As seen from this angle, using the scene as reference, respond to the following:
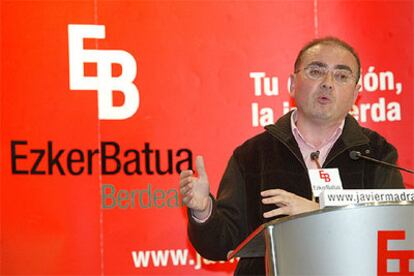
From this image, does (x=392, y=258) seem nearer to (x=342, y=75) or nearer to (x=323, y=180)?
(x=323, y=180)

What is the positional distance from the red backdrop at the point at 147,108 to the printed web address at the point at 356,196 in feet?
6.76

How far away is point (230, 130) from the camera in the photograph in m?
4.16

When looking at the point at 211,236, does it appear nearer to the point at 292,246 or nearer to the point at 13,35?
the point at 292,246

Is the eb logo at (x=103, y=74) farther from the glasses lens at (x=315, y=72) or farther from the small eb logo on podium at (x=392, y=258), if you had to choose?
the small eb logo on podium at (x=392, y=258)

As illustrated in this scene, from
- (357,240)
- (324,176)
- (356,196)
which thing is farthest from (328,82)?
(357,240)

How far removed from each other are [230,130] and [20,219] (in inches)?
50.9

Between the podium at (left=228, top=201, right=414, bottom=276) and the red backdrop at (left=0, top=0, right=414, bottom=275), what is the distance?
228 cm

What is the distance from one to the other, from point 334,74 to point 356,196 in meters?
1.10

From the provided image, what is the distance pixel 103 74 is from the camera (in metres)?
4.00

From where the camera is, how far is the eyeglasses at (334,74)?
3053 millimetres

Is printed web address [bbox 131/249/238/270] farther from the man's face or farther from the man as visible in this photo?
the man's face

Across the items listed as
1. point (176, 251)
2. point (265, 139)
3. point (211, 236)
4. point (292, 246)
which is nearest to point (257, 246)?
point (292, 246)

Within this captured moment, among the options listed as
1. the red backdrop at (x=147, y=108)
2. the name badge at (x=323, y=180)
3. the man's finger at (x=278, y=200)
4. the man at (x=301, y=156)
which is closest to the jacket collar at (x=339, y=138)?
the man at (x=301, y=156)

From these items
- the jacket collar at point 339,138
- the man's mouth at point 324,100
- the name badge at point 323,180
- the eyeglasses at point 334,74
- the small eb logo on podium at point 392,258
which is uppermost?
the eyeglasses at point 334,74
